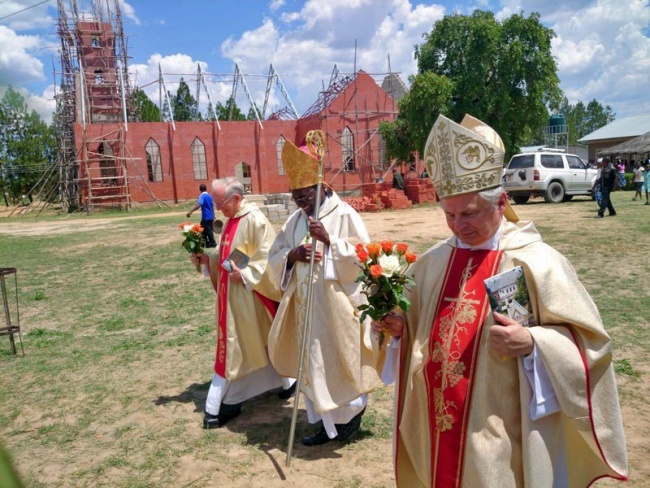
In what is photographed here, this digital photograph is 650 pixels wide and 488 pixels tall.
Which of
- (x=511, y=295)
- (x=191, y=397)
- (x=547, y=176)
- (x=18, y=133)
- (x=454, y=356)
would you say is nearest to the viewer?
(x=18, y=133)

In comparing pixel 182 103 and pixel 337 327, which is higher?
pixel 182 103

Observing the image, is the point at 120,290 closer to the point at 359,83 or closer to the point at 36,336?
the point at 36,336

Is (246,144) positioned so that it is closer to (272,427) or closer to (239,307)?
(239,307)

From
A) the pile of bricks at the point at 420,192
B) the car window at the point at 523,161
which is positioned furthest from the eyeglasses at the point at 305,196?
the pile of bricks at the point at 420,192

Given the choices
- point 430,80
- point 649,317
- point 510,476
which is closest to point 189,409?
point 510,476

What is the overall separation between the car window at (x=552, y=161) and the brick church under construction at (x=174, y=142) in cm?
1520

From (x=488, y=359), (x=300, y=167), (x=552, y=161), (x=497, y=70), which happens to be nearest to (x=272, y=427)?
(x=300, y=167)

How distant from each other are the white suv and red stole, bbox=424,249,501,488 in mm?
19736

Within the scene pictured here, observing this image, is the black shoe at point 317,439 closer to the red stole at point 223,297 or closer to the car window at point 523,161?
the red stole at point 223,297

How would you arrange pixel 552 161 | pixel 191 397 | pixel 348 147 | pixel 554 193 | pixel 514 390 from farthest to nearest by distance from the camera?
pixel 348 147
pixel 554 193
pixel 552 161
pixel 191 397
pixel 514 390

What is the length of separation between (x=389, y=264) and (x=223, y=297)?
2.78 meters

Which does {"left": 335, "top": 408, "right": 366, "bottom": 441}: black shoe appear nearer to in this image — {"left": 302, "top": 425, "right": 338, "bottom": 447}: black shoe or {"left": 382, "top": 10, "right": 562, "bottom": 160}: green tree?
{"left": 302, "top": 425, "right": 338, "bottom": 447}: black shoe

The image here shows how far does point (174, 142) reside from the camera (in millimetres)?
36531

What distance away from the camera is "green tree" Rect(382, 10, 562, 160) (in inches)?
1036
